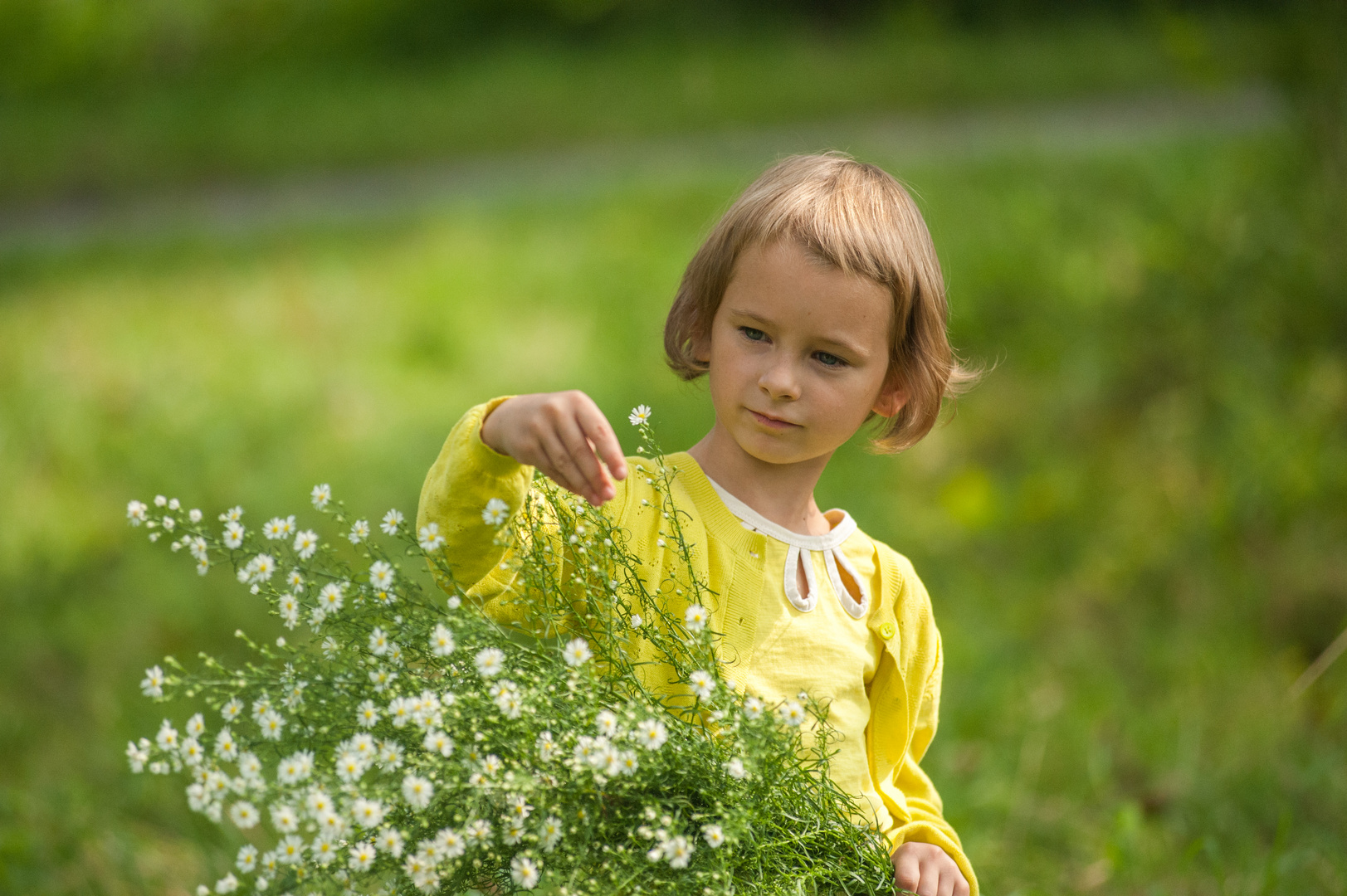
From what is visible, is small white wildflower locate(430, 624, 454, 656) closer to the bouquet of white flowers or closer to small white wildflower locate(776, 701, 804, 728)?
the bouquet of white flowers

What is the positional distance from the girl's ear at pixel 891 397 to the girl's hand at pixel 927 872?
71 cm

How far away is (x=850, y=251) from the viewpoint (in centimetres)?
187

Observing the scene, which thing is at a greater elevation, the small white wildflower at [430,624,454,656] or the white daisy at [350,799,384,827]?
the small white wildflower at [430,624,454,656]

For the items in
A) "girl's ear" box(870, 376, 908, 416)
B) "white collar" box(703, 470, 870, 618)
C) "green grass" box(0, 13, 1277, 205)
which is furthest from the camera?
"green grass" box(0, 13, 1277, 205)

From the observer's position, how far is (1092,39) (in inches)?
409

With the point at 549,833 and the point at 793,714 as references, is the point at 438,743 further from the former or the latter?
the point at 793,714

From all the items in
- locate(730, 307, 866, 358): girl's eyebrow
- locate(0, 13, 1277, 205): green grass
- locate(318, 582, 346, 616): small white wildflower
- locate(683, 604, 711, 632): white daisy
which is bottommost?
locate(683, 604, 711, 632): white daisy

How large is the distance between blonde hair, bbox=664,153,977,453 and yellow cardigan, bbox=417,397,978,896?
9.1 inches

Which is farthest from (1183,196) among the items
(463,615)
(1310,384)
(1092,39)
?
(463,615)

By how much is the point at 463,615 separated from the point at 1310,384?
4361 millimetres

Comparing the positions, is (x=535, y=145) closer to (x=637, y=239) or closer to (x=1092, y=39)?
(x=637, y=239)

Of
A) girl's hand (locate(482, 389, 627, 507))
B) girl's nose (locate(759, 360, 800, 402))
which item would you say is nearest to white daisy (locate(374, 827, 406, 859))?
girl's hand (locate(482, 389, 627, 507))

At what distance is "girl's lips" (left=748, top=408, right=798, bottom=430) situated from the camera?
1.90 m

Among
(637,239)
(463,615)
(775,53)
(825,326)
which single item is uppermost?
(775,53)
